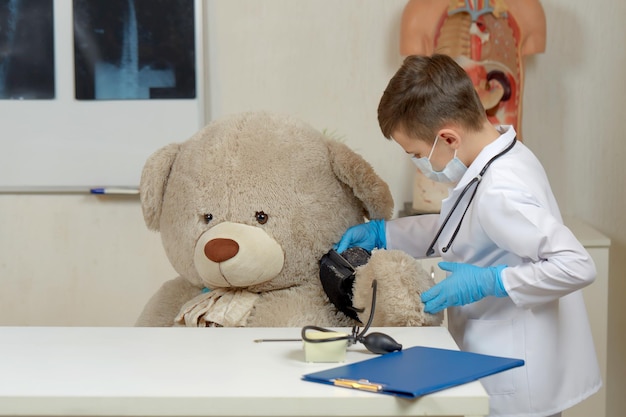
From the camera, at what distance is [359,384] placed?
109 cm

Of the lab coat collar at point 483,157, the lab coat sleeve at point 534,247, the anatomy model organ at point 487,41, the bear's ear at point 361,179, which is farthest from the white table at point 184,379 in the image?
the anatomy model organ at point 487,41

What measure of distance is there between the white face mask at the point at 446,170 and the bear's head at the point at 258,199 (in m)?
0.15

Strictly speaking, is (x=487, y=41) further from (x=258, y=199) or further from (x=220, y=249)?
(x=220, y=249)

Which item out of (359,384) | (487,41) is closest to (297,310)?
(359,384)

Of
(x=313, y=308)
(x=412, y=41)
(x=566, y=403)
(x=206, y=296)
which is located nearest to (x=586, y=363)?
(x=566, y=403)

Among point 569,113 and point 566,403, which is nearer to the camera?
point 566,403

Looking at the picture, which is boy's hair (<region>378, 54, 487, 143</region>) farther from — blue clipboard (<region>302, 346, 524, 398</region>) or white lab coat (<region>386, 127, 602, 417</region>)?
blue clipboard (<region>302, 346, 524, 398</region>)

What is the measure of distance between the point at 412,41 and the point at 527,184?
38.5 inches

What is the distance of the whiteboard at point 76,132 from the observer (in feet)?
8.65

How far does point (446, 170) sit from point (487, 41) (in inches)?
34.2

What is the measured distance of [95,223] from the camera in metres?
2.72

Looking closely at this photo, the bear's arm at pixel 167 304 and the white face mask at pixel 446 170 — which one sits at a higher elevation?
the white face mask at pixel 446 170

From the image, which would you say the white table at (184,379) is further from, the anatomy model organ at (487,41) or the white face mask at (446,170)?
→ the anatomy model organ at (487,41)

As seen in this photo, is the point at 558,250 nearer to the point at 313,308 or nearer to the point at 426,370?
the point at 426,370
